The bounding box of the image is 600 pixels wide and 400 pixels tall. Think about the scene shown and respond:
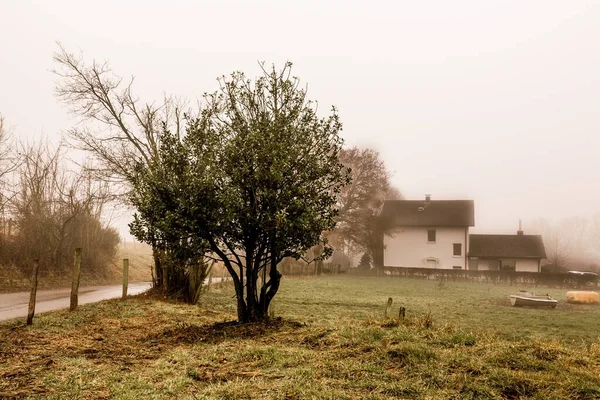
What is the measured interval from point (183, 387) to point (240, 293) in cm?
572

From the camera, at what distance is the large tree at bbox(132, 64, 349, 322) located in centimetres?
1207

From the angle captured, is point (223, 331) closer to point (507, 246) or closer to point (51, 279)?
→ point (51, 279)

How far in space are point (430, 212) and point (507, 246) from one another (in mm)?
10284

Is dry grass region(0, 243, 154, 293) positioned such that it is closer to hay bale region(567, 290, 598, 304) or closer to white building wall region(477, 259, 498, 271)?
hay bale region(567, 290, 598, 304)

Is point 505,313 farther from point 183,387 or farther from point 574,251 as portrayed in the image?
point 574,251

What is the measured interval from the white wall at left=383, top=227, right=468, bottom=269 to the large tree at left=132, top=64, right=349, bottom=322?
4996 cm

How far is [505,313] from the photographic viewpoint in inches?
862

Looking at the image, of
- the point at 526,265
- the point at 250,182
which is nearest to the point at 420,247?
the point at 526,265

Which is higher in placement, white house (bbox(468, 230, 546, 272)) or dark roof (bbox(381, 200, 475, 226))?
dark roof (bbox(381, 200, 475, 226))

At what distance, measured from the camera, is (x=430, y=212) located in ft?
209

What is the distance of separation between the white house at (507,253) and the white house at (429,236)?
2.00 metres

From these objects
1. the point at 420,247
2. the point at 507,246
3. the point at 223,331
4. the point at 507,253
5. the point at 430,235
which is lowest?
the point at 223,331

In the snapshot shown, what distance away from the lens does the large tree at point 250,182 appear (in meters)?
12.1

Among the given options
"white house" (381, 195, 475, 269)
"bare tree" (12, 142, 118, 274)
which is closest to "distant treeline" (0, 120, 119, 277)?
"bare tree" (12, 142, 118, 274)
